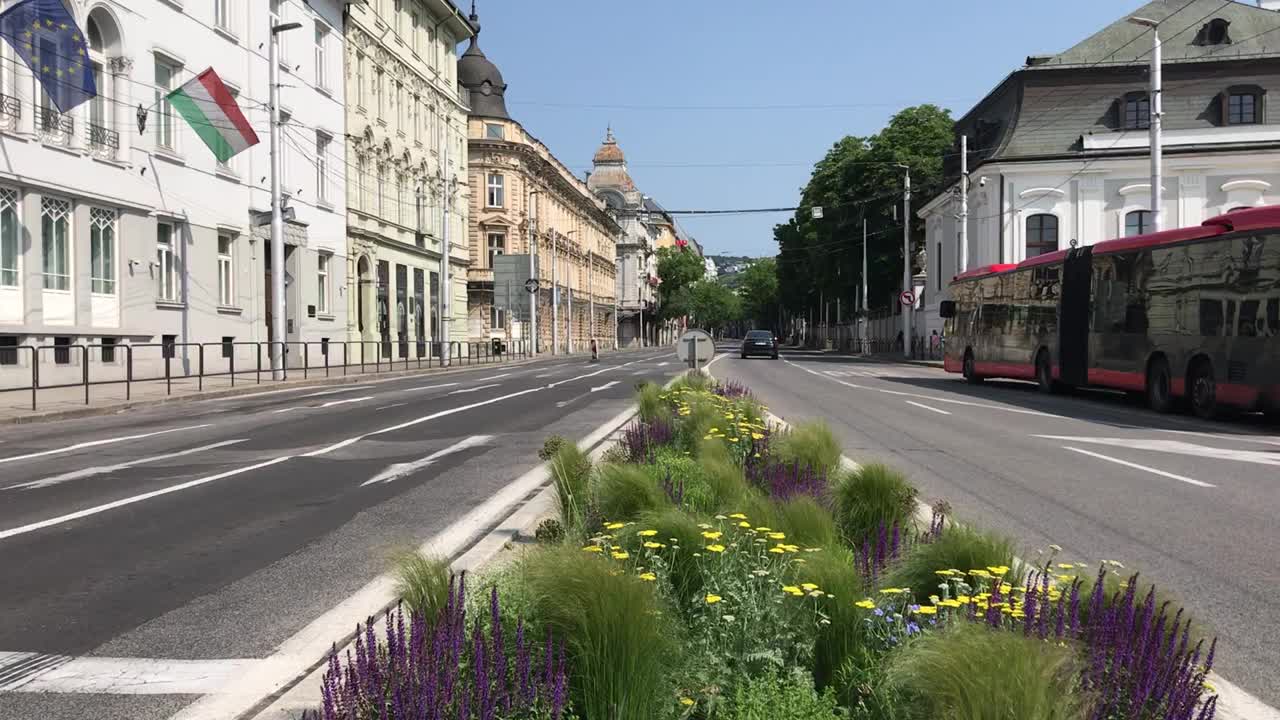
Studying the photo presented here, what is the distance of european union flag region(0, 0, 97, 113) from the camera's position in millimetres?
20328

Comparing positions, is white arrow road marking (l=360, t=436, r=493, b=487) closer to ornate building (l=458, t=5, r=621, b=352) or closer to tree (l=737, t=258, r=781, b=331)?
ornate building (l=458, t=5, r=621, b=352)

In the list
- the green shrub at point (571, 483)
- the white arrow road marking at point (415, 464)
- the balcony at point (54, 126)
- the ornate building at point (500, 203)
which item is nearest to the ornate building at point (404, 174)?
the ornate building at point (500, 203)

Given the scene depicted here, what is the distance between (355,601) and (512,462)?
227 inches

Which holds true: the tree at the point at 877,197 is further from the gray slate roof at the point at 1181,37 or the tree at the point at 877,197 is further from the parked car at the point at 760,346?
the gray slate roof at the point at 1181,37

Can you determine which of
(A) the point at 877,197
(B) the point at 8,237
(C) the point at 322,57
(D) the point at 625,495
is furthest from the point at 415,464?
(A) the point at 877,197

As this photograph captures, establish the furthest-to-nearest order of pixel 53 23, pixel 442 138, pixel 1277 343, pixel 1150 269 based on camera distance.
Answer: pixel 442 138, pixel 53 23, pixel 1150 269, pixel 1277 343

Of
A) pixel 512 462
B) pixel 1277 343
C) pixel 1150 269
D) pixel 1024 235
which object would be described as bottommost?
pixel 512 462

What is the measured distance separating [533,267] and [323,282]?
16.0 meters

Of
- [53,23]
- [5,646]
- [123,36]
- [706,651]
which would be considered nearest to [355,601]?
[5,646]

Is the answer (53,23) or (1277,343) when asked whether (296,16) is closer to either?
(53,23)

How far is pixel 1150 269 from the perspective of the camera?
755 inches

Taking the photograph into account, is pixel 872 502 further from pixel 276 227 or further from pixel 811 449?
pixel 276 227

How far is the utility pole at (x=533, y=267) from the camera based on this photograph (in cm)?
5514

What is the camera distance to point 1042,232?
4631cm
